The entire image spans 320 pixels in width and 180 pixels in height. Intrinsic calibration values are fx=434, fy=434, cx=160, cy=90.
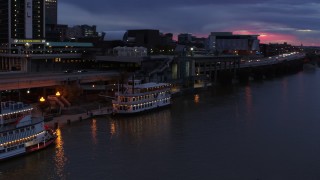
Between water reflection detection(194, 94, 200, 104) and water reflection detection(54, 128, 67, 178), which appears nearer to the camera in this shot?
water reflection detection(54, 128, 67, 178)

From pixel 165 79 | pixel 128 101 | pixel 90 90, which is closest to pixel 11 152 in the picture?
pixel 128 101

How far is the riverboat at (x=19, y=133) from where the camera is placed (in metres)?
17.4

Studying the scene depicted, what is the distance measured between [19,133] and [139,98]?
11.0 meters

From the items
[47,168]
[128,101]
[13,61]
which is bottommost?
[47,168]

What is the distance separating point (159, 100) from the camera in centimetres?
2995

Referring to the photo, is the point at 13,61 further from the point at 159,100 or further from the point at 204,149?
the point at 204,149

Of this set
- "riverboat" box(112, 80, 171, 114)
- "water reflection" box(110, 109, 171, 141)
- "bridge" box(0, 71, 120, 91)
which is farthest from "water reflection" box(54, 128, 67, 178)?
"bridge" box(0, 71, 120, 91)

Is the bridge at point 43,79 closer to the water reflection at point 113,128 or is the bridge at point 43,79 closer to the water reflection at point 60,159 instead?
the water reflection at point 113,128

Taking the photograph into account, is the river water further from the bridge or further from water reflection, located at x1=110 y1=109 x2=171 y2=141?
the bridge

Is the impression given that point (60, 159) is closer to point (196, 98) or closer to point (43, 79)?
point (43, 79)

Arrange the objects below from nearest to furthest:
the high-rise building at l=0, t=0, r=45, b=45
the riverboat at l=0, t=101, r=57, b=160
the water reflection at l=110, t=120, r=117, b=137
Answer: the riverboat at l=0, t=101, r=57, b=160, the water reflection at l=110, t=120, r=117, b=137, the high-rise building at l=0, t=0, r=45, b=45

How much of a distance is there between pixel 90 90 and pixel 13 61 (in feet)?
59.7

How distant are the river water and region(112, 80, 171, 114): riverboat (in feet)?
2.23

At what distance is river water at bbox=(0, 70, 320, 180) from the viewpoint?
1639 centimetres
